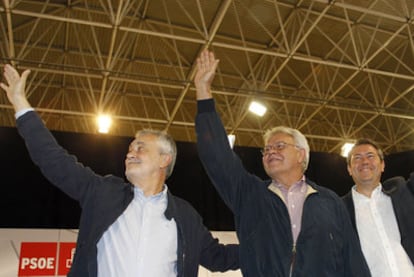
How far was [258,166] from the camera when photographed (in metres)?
7.02

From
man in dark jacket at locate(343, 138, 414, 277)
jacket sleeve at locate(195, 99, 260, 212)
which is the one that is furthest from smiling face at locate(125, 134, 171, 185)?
man in dark jacket at locate(343, 138, 414, 277)

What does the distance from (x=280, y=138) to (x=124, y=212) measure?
870 millimetres

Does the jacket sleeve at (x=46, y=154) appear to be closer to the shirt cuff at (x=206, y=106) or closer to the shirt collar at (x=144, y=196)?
the shirt collar at (x=144, y=196)

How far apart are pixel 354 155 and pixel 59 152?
1672 millimetres

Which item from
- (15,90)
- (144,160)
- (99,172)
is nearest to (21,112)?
(15,90)

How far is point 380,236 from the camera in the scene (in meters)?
2.34

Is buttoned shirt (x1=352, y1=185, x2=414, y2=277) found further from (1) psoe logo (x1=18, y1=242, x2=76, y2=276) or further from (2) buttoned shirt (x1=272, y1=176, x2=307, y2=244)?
(1) psoe logo (x1=18, y1=242, x2=76, y2=276)

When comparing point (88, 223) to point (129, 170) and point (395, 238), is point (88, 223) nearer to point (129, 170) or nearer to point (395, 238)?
point (129, 170)

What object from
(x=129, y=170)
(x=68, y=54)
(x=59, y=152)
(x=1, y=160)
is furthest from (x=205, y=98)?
(x=68, y=54)

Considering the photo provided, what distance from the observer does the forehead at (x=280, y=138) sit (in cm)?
230

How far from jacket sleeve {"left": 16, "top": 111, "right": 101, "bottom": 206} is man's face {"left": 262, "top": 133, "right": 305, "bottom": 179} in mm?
932

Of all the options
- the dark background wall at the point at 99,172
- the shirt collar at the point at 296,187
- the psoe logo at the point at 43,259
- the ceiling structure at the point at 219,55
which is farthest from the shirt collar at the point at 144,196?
the ceiling structure at the point at 219,55

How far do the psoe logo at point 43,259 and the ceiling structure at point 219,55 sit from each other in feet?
11.3

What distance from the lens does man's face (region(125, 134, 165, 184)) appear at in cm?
215
